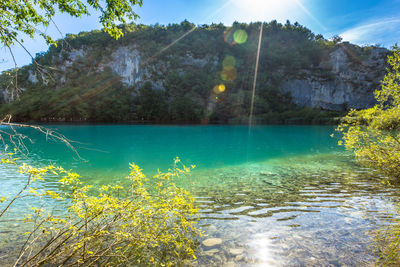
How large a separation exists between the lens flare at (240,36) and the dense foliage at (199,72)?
554 millimetres

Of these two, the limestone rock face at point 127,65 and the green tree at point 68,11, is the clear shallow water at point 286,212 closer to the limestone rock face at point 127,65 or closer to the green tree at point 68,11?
the green tree at point 68,11

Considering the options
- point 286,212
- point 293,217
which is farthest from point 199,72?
point 293,217

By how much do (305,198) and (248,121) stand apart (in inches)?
2873

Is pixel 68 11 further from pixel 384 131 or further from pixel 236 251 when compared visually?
pixel 384 131

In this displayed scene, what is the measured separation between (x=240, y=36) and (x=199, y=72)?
4260cm

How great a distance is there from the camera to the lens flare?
124600 millimetres

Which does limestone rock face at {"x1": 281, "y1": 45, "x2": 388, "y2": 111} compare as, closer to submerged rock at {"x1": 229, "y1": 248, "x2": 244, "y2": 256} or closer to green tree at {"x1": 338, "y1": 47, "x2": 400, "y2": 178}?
green tree at {"x1": 338, "y1": 47, "x2": 400, "y2": 178}

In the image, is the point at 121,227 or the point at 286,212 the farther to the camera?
the point at 286,212

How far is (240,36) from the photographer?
419 feet

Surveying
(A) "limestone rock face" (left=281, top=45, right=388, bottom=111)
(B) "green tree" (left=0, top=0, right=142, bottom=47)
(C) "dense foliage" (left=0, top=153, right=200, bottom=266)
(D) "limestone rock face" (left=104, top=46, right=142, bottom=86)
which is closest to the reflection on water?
(C) "dense foliage" (left=0, top=153, right=200, bottom=266)

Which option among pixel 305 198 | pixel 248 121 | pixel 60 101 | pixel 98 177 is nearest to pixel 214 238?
pixel 305 198

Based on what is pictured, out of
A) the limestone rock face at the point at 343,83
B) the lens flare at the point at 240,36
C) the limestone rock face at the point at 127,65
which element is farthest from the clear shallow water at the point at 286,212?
the lens flare at the point at 240,36

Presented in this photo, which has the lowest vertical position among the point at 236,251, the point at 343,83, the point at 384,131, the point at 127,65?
the point at 236,251

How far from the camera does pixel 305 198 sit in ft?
27.1
